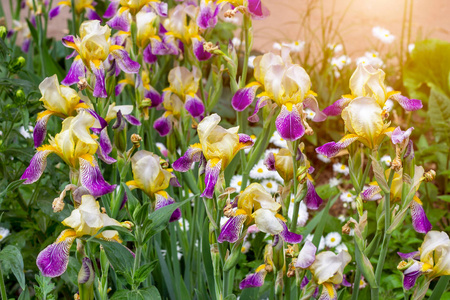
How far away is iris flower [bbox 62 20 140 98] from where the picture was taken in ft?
4.74

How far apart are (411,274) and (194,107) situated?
2.87 feet

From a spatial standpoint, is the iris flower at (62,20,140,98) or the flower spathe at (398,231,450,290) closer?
the flower spathe at (398,231,450,290)

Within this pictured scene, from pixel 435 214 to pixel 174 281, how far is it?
1.16 meters

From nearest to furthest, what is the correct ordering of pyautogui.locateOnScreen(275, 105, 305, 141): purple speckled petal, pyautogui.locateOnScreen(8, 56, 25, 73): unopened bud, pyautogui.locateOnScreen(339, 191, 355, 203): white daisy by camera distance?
pyautogui.locateOnScreen(275, 105, 305, 141): purple speckled petal < pyautogui.locateOnScreen(8, 56, 25, 73): unopened bud < pyautogui.locateOnScreen(339, 191, 355, 203): white daisy

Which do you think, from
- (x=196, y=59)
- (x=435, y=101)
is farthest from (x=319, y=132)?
(x=196, y=59)

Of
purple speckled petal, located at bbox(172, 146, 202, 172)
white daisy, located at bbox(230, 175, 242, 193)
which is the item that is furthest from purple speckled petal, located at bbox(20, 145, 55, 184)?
white daisy, located at bbox(230, 175, 242, 193)

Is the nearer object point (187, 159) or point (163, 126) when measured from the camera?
point (187, 159)

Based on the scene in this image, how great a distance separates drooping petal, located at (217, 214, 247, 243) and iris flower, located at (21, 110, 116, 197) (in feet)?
0.86

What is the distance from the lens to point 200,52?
1.85 m

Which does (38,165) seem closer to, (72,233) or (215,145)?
(72,233)

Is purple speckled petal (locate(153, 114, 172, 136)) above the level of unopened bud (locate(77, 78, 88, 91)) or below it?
below

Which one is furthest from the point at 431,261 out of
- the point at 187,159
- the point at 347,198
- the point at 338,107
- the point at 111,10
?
the point at 111,10

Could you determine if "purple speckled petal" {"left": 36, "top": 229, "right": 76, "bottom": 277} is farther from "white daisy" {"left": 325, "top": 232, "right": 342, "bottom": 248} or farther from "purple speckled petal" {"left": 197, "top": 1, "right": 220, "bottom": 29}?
"white daisy" {"left": 325, "top": 232, "right": 342, "bottom": 248}

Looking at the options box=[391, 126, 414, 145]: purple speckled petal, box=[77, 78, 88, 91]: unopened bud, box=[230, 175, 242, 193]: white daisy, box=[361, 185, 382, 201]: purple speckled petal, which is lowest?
box=[230, 175, 242, 193]: white daisy
